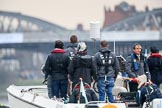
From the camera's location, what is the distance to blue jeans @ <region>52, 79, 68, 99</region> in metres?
16.4

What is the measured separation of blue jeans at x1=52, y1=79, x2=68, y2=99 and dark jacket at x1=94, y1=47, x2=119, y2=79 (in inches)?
34.8

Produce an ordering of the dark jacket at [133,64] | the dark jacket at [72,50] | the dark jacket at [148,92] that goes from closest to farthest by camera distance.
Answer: the dark jacket at [148,92]
the dark jacket at [133,64]
the dark jacket at [72,50]

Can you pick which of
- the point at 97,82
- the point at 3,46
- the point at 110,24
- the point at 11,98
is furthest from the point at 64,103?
the point at 110,24

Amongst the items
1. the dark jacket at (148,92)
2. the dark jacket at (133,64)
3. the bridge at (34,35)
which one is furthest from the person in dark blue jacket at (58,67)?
the bridge at (34,35)

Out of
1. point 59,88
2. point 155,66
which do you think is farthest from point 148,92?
point 59,88

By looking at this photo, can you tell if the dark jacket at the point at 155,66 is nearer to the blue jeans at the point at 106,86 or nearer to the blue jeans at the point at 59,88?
the blue jeans at the point at 106,86

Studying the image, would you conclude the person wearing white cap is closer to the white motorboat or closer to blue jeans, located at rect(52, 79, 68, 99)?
the white motorboat

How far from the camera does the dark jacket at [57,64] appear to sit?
16.2 metres

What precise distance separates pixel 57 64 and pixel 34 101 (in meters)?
0.94

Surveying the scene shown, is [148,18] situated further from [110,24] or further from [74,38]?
[74,38]

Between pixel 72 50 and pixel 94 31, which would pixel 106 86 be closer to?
pixel 72 50

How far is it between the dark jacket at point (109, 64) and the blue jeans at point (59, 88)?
88cm

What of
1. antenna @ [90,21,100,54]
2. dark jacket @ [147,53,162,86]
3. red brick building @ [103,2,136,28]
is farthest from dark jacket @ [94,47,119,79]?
red brick building @ [103,2,136,28]

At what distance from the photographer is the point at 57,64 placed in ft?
53.1
